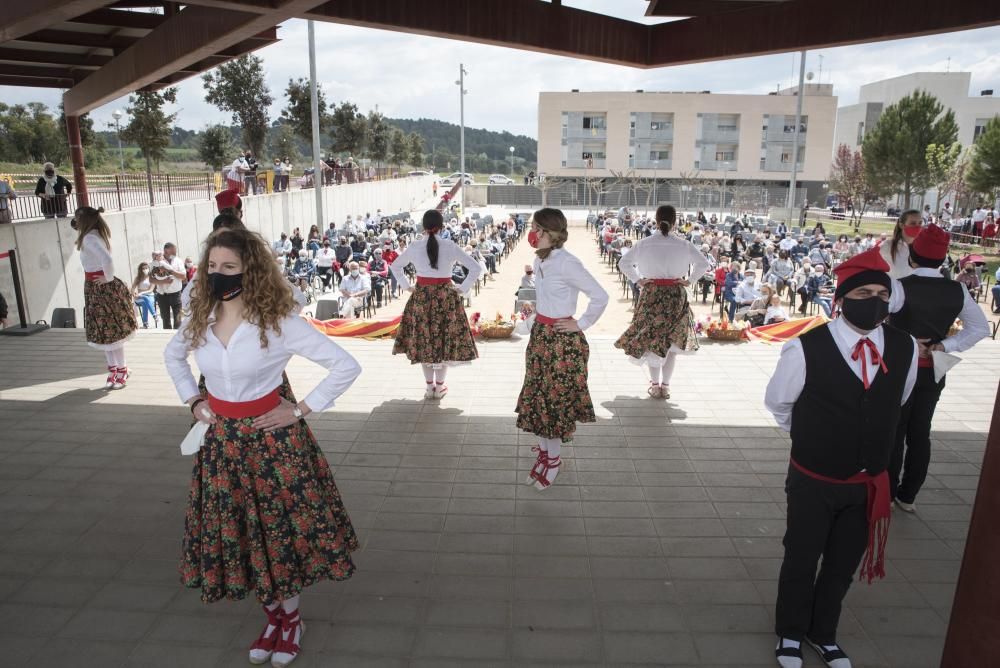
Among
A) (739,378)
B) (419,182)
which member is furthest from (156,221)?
(419,182)

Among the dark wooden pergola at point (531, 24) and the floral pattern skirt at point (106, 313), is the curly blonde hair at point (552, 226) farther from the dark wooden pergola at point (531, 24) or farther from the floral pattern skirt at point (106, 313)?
the floral pattern skirt at point (106, 313)

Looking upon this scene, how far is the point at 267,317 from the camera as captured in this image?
98.3 inches

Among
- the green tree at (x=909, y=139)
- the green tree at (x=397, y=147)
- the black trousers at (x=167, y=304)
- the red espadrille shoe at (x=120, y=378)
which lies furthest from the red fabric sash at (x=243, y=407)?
the green tree at (x=397, y=147)

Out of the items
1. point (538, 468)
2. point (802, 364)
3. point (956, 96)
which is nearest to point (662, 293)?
point (538, 468)

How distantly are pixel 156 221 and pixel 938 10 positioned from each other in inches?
615

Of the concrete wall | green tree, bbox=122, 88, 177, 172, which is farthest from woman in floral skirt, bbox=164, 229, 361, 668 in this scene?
green tree, bbox=122, 88, 177, 172

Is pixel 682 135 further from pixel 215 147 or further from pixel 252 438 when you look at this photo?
pixel 252 438

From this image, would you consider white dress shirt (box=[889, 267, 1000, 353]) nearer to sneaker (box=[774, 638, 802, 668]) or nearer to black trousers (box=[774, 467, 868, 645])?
black trousers (box=[774, 467, 868, 645])

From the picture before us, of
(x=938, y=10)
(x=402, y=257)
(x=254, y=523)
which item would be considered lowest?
(x=254, y=523)

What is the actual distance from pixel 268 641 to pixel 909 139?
42.5m

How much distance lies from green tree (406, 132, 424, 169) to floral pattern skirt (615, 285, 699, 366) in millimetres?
53376

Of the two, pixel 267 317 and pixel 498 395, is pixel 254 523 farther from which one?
pixel 498 395

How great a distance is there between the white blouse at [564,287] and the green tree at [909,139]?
3971 centimetres

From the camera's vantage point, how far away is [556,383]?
4.12 meters
